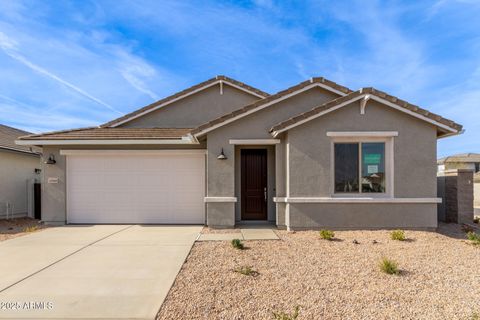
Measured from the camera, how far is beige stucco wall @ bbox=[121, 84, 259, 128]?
43.9 feet

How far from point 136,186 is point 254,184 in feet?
14.6

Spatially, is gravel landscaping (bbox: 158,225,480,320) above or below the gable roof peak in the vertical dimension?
below

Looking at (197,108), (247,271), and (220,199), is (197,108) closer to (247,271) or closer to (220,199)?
(220,199)

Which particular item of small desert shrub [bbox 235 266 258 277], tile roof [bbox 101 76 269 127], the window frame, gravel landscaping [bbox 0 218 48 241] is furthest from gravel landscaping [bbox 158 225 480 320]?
tile roof [bbox 101 76 269 127]

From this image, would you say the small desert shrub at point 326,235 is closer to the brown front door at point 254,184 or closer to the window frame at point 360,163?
the window frame at point 360,163

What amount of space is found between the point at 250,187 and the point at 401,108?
5674 millimetres

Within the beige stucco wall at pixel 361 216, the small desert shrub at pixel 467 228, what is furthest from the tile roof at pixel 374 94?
the small desert shrub at pixel 467 228

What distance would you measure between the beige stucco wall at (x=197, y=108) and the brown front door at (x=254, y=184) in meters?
3.69

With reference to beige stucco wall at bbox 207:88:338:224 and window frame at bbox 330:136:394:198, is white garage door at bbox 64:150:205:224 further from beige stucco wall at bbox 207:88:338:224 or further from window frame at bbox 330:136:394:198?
window frame at bbox 330:136:394:198

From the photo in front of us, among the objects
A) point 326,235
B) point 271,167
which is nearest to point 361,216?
point 326,235

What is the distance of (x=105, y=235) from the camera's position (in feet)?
28.7

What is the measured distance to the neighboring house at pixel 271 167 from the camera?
890 cm

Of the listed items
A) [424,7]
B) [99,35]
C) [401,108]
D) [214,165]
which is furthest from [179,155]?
[424,7]

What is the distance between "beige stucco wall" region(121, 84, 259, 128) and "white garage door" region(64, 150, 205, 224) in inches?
124
